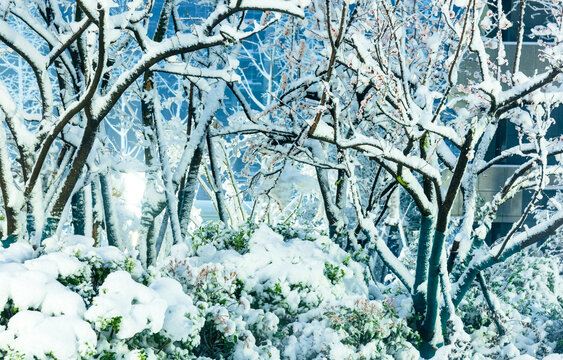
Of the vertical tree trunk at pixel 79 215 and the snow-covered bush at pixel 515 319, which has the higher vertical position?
the vertical tree trunk at pixel 79 215

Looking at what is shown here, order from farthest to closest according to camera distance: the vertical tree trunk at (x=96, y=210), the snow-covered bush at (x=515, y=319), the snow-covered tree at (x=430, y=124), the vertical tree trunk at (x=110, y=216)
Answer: the vertical tree trunk at (x=96, y=210) → the vertical tree trunk at (x=110, y=216) → the snow-covered bush at (x=515, y=319) → the snow-covered tree at (x=430, y=124)

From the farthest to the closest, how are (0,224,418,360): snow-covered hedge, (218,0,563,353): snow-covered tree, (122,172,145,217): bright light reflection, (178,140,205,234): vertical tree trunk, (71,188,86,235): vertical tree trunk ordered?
1. (122,172,145,217): bright light reflection
2. (178,140,205,234): vertical tree trunk
3. (71,188,86,235): vertical tree trunk
4. (218,0,563,353): snow-covered tree
5. (0,224,418,360): snow-covered hedge

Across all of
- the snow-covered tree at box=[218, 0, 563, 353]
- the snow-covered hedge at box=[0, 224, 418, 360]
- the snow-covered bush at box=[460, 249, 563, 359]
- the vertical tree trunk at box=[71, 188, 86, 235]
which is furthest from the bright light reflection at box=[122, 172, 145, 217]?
the snow-covered bush at box=[460, 249, 563, 359]

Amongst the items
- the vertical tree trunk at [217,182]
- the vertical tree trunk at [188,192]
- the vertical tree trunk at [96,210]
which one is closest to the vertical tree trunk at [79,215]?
the vertical tree trunk at [96,210]

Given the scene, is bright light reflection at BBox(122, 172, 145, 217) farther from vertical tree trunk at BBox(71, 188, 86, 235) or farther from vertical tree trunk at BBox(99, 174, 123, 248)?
vertical tree trunk at BBox(71, 188, 86, 235)

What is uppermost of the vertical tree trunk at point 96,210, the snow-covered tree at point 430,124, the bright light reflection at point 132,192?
the snow-covered tree at point 430,124

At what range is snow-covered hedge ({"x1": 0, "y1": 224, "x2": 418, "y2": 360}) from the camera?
340cm

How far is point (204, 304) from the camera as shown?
454 cm

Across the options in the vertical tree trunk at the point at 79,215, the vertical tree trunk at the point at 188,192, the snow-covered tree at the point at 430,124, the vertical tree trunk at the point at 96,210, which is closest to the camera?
the snow-covered tree at the point at 430,124

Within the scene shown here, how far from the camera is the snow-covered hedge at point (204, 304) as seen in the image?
134 inches

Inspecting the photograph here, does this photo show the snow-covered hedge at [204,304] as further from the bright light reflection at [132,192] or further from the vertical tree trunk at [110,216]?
the bright light reflection at [132,192]

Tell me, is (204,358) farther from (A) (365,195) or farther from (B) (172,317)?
(A) (365,195)

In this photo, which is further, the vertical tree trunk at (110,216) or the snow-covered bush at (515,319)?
the vertical tree trunk at (110,216)

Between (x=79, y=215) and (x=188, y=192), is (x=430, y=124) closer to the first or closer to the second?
(x=188, y=192)
